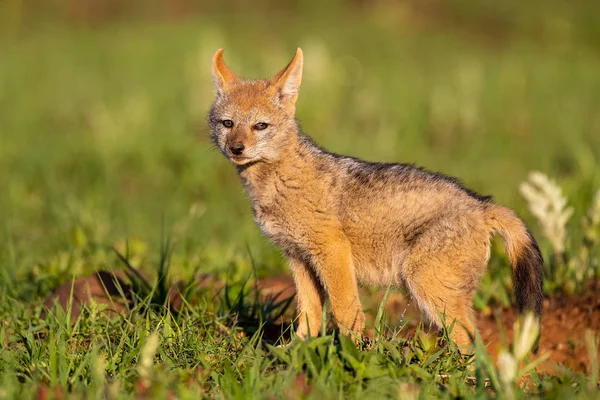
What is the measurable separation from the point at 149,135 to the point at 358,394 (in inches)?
307

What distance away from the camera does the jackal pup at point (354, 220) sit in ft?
14.2

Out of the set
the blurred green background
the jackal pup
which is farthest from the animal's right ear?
the blurred green background

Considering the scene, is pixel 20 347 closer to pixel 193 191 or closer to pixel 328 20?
pixel 193 191

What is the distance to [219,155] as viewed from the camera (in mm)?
10219

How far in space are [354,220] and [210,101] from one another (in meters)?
7.45

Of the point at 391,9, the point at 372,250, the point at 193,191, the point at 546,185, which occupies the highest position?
the point at 391,9

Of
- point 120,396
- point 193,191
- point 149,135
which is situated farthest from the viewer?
point 149,135

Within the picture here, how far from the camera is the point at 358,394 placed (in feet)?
11.2

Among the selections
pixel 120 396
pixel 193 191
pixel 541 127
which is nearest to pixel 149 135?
pixel 193 191

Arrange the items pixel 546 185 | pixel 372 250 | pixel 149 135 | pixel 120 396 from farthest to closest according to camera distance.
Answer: pixel 149 135 → pixel 546 185 → pixel 372 250 → pixel 120 396

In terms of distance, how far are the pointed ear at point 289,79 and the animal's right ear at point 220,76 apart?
0.33 metres

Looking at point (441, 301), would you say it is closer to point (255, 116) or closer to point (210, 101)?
point (255, 116)

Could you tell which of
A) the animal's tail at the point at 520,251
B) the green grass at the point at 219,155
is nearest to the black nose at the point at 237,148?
the green grass at the point at 219,155

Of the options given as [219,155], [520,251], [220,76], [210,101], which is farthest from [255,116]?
[210,101]
